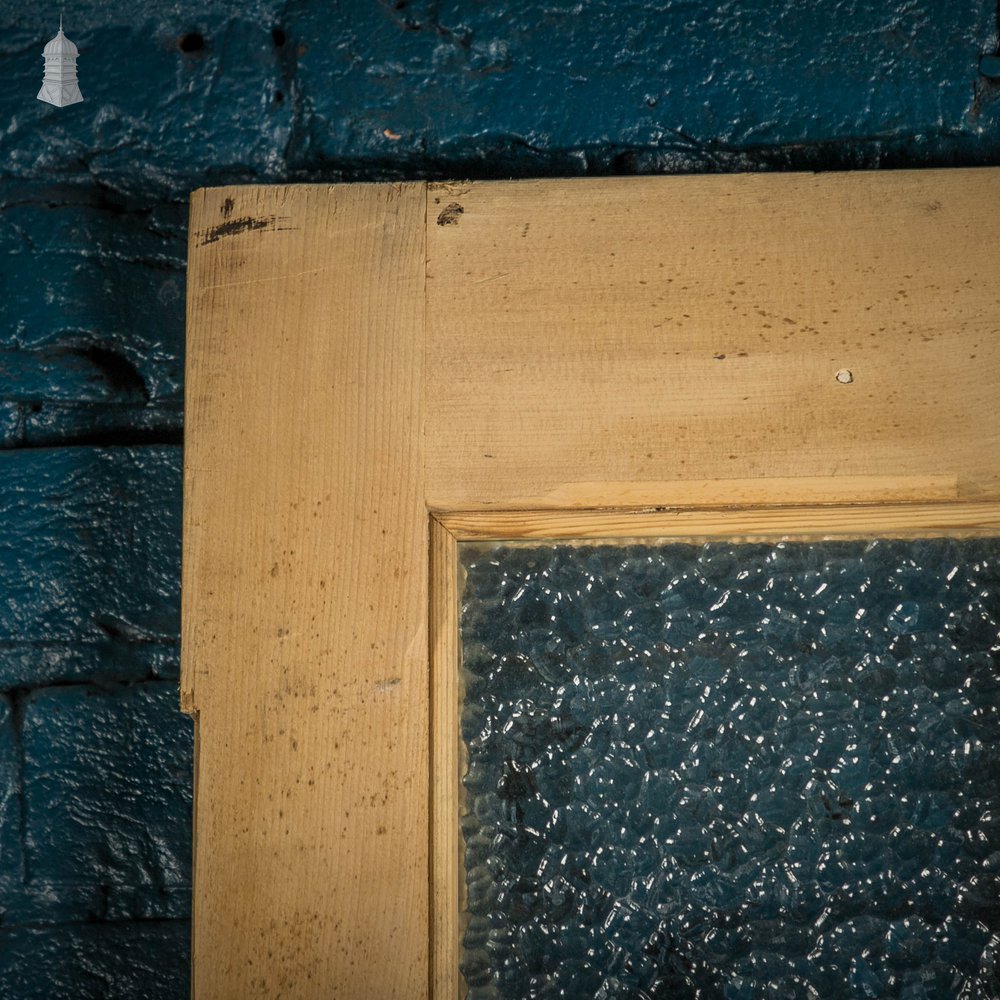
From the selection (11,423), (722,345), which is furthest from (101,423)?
(722,345)

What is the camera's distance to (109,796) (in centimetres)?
89

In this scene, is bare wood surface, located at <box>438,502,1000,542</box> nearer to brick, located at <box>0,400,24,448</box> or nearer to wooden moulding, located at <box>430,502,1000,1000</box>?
wooden moulding, located at <box>430,502,1000,1000</box>

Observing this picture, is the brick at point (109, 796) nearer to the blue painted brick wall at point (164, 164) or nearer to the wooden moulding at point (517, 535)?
the blue painted brick wall at point (164, 164)

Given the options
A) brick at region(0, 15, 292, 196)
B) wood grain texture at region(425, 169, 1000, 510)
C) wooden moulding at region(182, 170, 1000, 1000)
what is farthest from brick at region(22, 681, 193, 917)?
brick at region(0, 15, 292, 196)

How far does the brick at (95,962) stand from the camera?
2.90 ft

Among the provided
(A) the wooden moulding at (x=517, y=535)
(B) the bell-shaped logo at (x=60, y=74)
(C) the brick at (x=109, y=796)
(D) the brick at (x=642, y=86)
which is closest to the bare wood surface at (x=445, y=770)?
(A) the wooden moulding at (x=517, y=535)

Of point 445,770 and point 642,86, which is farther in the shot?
point 642,86

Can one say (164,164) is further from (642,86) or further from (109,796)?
(109,796)

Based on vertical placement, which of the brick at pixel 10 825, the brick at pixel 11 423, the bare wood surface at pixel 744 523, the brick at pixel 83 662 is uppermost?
the brick at pixel 11 423

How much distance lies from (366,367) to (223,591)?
0.22 m

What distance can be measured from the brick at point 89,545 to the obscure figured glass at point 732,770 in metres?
0.36

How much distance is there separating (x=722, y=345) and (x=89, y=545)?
66 centimetres

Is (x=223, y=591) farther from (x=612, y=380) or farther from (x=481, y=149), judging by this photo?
(x=481, y=149)

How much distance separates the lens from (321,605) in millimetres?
726
